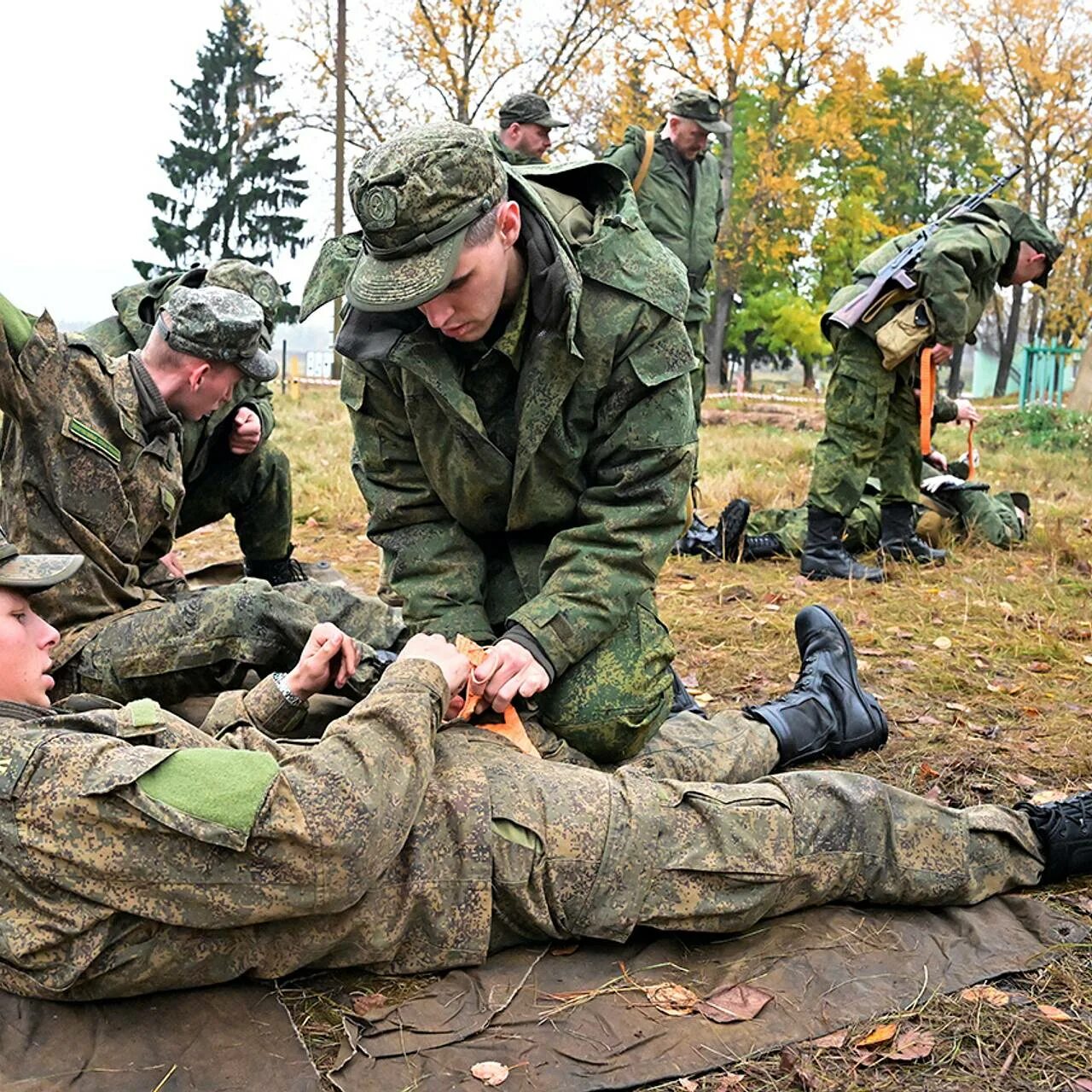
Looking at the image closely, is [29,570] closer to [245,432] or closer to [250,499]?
[245,432]

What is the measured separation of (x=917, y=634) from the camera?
5.59m

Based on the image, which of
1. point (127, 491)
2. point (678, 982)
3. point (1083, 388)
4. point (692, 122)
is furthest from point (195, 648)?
point (1083, 388)

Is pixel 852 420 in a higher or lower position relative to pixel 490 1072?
higher

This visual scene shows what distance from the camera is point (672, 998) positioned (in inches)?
103

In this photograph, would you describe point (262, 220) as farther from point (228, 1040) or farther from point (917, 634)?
point (228, 1040)

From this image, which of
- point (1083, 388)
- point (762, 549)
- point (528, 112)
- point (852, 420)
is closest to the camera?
point (852, 420)

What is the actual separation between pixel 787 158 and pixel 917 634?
29027 millimetres

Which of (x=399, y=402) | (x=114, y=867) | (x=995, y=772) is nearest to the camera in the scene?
(x=114, y=867)

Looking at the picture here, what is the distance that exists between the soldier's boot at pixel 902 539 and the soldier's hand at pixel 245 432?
3.73m

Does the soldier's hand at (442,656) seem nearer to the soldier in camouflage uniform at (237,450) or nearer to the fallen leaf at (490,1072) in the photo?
the fallen leaf at (490,1072)

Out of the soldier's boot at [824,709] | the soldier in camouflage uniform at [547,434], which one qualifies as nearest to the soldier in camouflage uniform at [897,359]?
the soldier's boot at [824,709]

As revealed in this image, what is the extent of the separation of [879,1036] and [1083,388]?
2261 cm

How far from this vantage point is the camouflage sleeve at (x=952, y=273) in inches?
258

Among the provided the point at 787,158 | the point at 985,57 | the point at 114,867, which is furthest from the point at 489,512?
the point at 985,57
